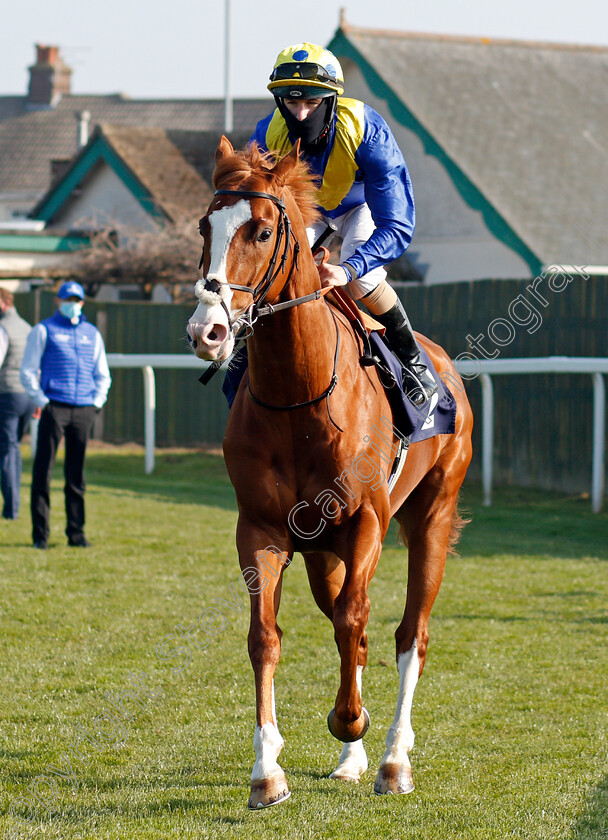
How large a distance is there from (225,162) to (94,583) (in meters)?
4.58

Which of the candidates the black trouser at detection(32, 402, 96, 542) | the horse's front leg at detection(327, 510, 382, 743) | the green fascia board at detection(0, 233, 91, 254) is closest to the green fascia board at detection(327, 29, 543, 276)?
the green fascia board at detection(0, 233, 91, 254)

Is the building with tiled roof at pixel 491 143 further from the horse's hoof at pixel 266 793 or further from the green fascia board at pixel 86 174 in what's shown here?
the horse's hoof at pixel 266 793

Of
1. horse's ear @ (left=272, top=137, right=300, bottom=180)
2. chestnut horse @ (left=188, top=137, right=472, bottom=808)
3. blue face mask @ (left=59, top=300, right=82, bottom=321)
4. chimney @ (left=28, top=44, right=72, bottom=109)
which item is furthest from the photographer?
chimney @ (left=28, top=44, right=72, bottom=109)

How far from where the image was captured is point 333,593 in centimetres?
425

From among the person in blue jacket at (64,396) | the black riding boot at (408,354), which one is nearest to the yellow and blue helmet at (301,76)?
the black riding boot at (408,354)

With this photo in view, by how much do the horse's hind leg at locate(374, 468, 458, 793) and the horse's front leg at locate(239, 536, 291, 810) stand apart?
1.87ft

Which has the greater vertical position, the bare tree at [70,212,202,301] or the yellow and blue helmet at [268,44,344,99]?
the bare tree at [70,212,202,301]

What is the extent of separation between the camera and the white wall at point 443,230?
639 inches

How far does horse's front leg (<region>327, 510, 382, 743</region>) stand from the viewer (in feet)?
11.8

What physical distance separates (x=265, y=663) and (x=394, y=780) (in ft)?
2.45

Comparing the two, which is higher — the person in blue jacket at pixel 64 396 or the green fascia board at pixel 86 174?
the green fascia board at pixel 86 174

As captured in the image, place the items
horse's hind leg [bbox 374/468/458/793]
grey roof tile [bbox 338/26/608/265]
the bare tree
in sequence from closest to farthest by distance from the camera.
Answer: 1. horse's hind leg [bbox 374/468/458/793]
2. grey roof tile [bbox 338/26/608/265]
3. the bare tree

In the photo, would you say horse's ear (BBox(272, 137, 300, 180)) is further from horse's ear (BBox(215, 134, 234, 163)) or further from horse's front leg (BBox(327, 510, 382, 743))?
horse's front leg (BBox(327, 510, 382, 743))

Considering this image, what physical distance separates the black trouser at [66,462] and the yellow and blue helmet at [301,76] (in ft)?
17.0
